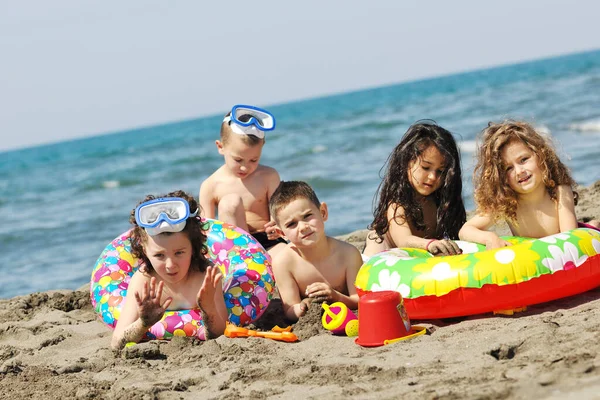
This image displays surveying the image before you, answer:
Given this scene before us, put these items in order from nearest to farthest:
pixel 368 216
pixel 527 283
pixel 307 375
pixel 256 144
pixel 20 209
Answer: pixel 307 375 < pixel 527 283 < pixel 256 144 < pixel 368 216 < pixel 20 209

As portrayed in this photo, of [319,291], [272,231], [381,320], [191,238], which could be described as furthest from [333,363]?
[272,231]

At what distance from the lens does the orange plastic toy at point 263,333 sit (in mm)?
4938

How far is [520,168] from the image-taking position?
531 centimetres

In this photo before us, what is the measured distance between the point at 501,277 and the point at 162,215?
204 cm

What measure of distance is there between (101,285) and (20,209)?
14748 mm

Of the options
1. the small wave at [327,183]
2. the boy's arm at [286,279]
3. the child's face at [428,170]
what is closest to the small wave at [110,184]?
the small wave at [327,183]

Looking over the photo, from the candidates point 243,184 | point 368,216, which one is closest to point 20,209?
point 368,216

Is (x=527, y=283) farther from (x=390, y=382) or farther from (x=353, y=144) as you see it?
(x=353, y=144)

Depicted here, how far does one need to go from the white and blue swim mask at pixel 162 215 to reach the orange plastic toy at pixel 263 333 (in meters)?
0.71

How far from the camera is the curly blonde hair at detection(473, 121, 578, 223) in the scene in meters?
5.34

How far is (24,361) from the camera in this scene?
5.21m

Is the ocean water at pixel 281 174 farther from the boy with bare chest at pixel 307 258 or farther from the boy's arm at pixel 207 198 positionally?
the boy's arm at pixel 207 198

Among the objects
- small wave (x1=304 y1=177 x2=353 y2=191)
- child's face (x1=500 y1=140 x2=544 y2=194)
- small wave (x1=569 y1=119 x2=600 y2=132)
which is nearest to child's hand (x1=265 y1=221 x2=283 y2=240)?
child's face (x1=500 y1=140 x2=544 y2=194)

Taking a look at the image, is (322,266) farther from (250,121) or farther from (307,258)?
(250,121)
